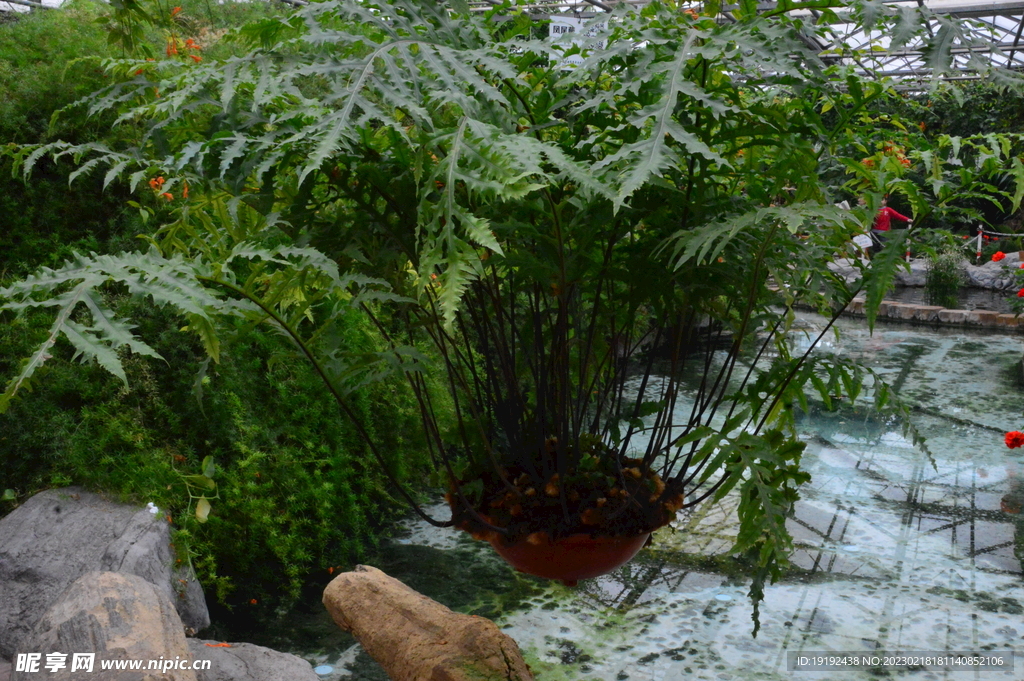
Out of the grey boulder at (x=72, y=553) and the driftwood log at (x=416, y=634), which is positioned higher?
the driftwood log at (x=416, y=634)

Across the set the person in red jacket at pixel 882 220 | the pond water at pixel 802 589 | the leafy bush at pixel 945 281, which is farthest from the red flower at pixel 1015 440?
the leafy bush at pixel 945 281

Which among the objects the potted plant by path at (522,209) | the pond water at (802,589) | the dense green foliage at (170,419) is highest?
the potted plant by path at (522,209)

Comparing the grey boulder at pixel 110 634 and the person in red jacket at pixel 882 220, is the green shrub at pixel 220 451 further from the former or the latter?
the person in red jacket at pixel 882 220

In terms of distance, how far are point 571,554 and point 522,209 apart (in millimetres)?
478

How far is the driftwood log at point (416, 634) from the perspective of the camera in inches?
55.7

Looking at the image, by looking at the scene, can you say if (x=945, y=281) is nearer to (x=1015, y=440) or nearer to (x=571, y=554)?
(x=1015, y=440)

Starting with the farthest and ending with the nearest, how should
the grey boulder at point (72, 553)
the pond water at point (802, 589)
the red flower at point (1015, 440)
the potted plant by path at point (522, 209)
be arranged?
the red flower at point (1015, 440)
the pond water at point (802, 589)
the grey boulder at point (72, 553)
the potted plant by path at point (522, 209)

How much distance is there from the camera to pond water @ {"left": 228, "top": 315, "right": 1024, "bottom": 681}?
7.77 feet

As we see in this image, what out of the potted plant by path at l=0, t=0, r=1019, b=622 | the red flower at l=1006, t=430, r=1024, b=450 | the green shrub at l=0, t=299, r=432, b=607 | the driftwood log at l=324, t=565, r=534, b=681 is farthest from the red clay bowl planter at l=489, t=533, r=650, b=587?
the red flower at l=1006, t=430, r=1024, b=450

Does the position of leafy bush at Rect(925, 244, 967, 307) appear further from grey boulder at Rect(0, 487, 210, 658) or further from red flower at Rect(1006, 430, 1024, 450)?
grey boulder at Rect(0, 487, 210, 658)

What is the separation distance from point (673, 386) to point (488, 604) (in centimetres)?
173

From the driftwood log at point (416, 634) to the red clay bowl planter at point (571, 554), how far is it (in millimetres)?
371

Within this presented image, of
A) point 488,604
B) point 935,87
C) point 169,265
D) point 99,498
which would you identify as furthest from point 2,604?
point 935,87

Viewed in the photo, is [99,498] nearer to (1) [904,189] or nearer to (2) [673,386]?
(2) [673,386]
